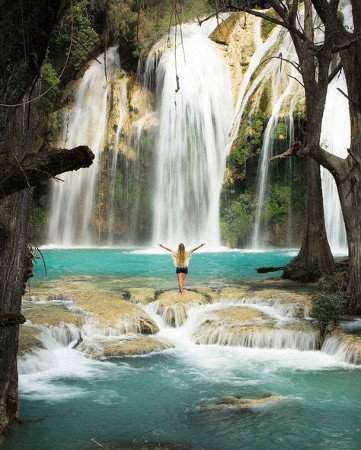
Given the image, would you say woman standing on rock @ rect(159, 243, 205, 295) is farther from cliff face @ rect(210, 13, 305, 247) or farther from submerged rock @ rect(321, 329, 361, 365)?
cliff face @ rect(210, 13, 305, 247)

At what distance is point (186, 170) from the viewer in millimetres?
31578

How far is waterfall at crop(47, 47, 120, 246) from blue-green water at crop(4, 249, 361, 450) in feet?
74.8

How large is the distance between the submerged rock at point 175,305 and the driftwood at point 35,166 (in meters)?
10.1

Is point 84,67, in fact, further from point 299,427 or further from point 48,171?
point 48,171

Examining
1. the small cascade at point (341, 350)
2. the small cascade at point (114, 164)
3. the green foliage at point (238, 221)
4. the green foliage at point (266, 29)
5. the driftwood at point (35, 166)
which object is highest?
the green foliage at point (266, 29)

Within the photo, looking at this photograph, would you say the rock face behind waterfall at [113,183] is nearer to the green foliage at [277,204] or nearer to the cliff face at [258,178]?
the cliff face at [258,178]

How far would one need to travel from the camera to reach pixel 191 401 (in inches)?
317

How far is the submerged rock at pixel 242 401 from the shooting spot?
764 cm

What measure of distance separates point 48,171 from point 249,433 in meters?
5.25

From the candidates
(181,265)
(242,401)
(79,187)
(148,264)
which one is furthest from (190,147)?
(242,401)

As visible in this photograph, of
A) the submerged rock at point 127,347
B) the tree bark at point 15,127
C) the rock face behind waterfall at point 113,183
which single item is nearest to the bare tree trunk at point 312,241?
the submerged rock at point 127,347

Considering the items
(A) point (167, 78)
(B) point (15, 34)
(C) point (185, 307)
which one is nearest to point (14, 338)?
(B) point (15, 34)

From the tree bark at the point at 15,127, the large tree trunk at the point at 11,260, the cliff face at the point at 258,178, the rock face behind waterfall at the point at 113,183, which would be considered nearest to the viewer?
the tree bark at the point at 15,127

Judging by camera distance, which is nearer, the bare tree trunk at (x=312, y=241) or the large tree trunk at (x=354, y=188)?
the large tree trunk at (x=354, y=188)
